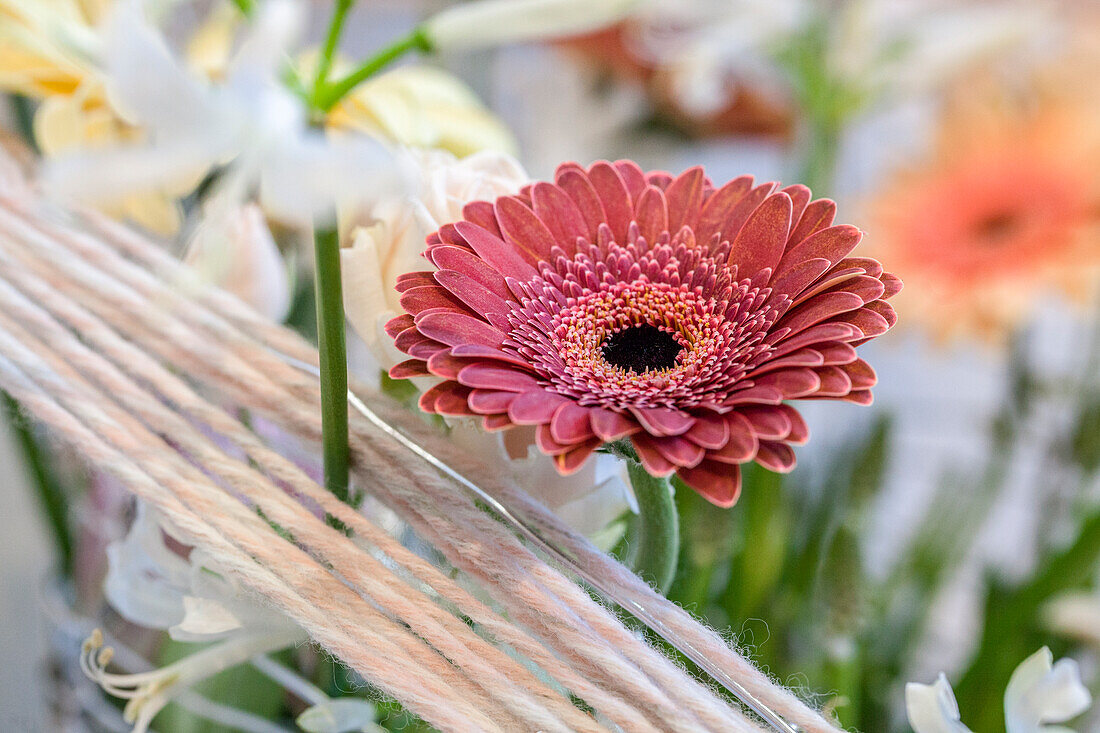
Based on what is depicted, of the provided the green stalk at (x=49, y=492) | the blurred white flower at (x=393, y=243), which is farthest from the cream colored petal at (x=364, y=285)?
the green stalk at (x=49, y=492)

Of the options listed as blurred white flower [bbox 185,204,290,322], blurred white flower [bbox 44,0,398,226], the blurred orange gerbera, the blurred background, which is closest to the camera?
blurred white flower [bbox 44,0,398,226]

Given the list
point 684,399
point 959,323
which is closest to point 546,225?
point 684,399

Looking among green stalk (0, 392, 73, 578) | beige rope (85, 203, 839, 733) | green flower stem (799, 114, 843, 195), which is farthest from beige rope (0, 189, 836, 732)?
green flower stem (799, 114, 843, 195)

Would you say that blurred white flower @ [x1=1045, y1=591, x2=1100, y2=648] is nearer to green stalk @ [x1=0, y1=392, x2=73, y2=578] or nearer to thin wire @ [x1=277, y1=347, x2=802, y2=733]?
thin wire @ [x1=277, y1=347, x2=802, y2=733]

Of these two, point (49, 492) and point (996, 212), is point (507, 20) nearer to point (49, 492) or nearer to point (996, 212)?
point (49, 492)

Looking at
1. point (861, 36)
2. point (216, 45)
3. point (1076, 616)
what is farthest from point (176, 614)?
point (861, 36)

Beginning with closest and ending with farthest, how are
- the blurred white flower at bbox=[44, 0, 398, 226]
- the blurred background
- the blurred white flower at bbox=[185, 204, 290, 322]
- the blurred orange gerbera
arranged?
the blurred white flower at bbox=[44, 0, 398, 226], the blurred white flower at bbox=[185, 204, 290, 322], the blurred background, the blurred orange gerbera
